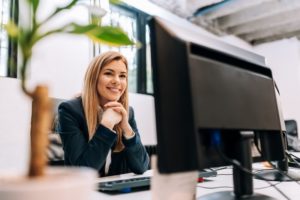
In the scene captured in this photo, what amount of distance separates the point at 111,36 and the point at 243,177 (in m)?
0.49

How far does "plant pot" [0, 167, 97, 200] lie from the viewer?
306mm

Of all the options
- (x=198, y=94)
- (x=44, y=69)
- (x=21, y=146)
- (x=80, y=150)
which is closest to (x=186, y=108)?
(x=198, y=94)

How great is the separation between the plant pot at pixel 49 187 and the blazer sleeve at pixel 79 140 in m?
0.82

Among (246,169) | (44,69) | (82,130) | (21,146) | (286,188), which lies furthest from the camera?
(44,69)

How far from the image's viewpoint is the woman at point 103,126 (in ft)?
3.90

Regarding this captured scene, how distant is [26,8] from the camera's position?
38 cm

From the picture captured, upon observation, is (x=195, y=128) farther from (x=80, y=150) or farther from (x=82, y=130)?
(x=82, y=130)

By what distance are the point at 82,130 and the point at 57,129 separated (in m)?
0.15

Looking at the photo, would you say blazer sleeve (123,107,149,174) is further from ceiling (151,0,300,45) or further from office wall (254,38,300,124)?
office wall (254,38,300,124)

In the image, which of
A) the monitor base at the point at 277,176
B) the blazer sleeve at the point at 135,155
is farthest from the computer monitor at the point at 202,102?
the blazer sleeve at the point at 135,155

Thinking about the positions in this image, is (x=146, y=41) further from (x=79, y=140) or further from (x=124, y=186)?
(x=124, y=186)

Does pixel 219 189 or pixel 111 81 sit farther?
pixel 111 81

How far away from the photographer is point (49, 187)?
0.31 meters

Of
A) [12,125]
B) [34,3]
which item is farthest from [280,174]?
[12,125]
